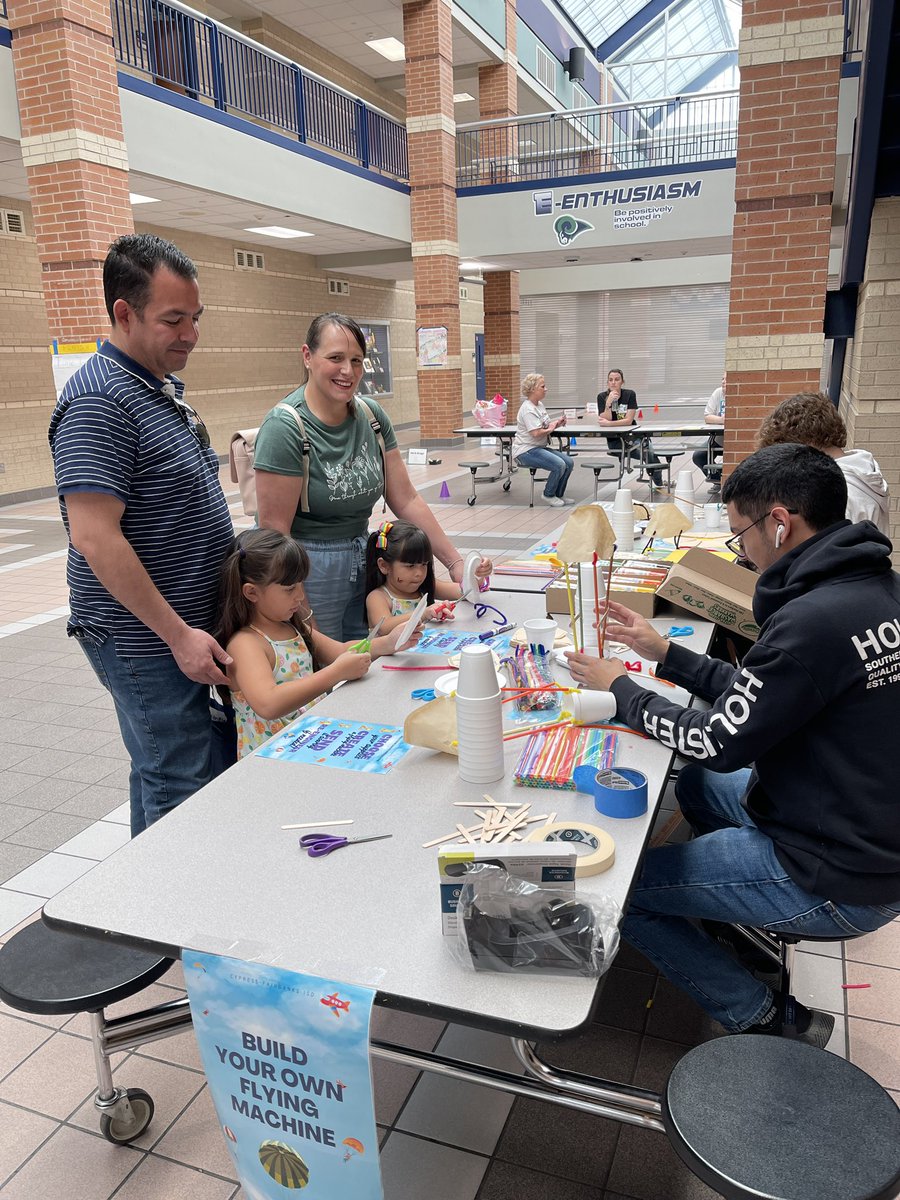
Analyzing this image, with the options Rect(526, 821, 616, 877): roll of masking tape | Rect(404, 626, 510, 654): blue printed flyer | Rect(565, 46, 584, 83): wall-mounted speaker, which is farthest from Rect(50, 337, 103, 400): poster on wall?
Rect(565, 46, 584, 83): wall-mounted speaker

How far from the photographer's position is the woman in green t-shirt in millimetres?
2645

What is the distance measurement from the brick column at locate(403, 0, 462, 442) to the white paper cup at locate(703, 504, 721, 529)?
10.3m

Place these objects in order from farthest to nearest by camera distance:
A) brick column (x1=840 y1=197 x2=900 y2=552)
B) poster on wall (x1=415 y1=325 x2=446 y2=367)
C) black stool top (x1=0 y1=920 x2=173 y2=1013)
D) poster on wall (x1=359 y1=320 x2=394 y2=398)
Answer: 1. poster on wall (x1=359 y1=320 x2=394 y2=398)
2. poster on wall (x1=415 y1=325 x2=446 y2=367)
3. brick column (x1=840 y1=197 x2=900 y2=552)
4. black stool top (x1=0 y1=920 x2=173 y2=1013)

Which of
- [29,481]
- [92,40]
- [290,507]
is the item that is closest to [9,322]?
[29,481]

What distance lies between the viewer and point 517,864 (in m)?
1.25

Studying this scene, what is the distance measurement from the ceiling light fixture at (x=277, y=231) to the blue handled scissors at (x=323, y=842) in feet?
40.7

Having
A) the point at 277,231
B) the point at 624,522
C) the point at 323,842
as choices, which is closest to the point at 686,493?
the point at 624,522

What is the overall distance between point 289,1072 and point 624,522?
266cm

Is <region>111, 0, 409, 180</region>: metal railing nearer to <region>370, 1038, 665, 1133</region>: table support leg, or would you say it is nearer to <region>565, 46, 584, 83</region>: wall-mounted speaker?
<region>565, 46, 584, 83</region>: wall-mounted speaker

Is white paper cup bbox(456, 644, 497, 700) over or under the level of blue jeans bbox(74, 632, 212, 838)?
over

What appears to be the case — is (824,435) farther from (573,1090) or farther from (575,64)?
(575,64)

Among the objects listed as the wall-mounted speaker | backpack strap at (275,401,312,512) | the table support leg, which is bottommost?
the table support leg

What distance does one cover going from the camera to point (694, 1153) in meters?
1.19

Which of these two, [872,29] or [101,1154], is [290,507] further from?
[872,29]
